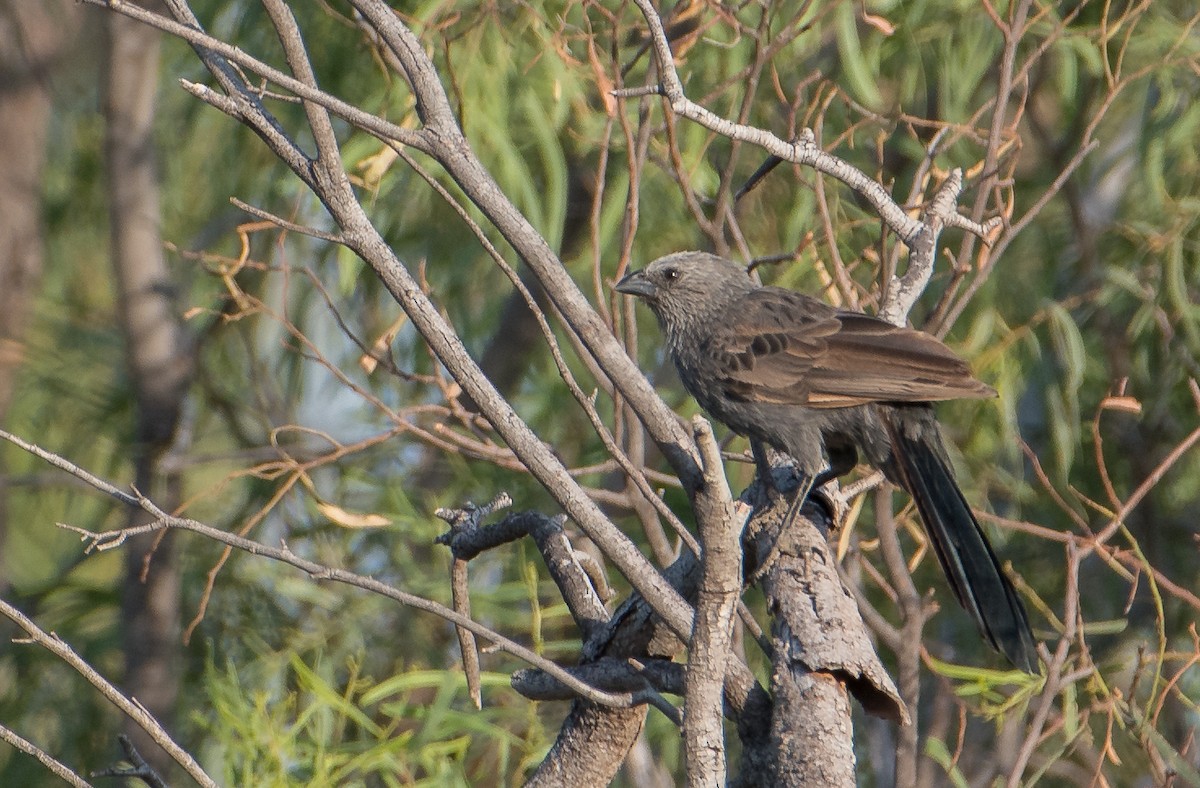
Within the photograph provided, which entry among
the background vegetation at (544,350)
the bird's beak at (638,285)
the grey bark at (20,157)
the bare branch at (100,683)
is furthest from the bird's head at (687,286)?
the grey bark at (20,157)

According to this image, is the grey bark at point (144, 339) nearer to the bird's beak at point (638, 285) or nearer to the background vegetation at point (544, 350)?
the background vegetation at point (544, 350)

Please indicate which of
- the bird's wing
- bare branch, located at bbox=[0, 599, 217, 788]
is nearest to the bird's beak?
the bird's wing

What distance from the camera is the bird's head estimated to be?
12.4ft

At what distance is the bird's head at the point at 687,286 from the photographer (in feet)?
12.4

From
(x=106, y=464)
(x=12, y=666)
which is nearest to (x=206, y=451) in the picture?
(x=106, y=464)

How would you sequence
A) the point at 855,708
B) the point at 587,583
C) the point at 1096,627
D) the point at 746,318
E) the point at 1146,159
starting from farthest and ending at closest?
the point at 855,708 → the point at 1146,159 → the point at 746,318 → the point at 1096,627 → the point at 587,583

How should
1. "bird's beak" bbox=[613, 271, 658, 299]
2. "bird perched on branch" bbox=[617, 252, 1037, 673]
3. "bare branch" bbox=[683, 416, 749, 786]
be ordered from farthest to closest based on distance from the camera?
1. "bird's beak" bbox=[613, 271, 658, 299]
2. "bird perched on branch" bbox=[617, 252, 1037, 673]
3. "bare branch" bbox=[683, 416, 749, 786]

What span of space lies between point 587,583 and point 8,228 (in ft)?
13.1

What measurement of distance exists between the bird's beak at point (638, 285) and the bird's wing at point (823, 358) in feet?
0.79

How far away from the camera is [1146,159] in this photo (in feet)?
15.3

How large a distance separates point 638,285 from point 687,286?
0.14 meters

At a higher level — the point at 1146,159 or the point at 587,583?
the point at 1146,159

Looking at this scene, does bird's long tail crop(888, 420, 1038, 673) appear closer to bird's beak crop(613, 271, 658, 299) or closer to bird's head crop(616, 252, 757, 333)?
bird's head crop(616, 252, 757, 333)

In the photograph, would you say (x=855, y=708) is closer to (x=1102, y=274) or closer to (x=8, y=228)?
(x=1102, y=274)
